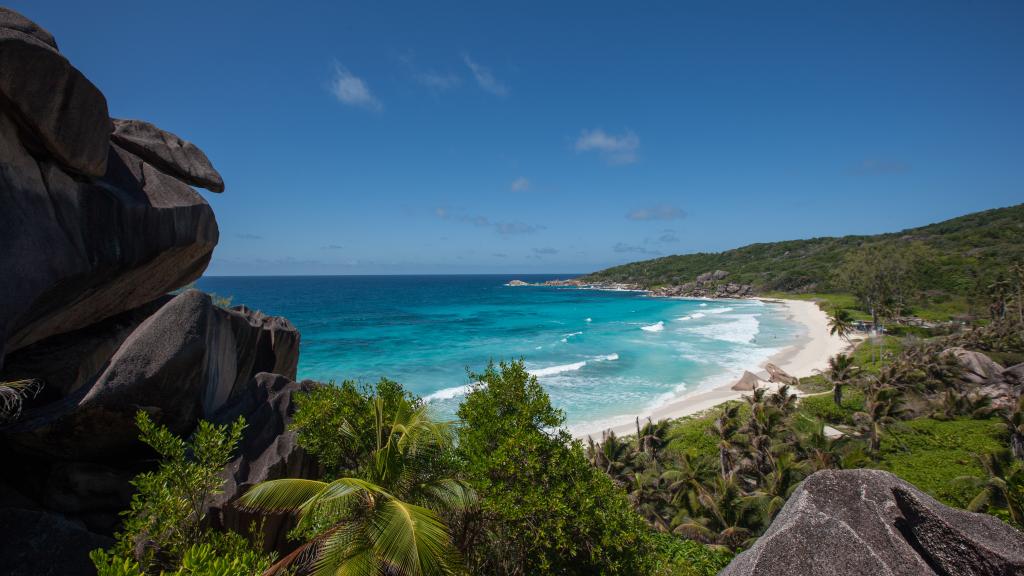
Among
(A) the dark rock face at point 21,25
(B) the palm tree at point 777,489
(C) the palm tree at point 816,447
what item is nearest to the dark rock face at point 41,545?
(A) the dark rock face at point 21,25

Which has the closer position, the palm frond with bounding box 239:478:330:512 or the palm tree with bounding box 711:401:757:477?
the palm frond with bounding box 239:478:330:512

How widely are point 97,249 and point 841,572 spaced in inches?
543

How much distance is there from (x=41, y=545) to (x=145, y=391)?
265cm

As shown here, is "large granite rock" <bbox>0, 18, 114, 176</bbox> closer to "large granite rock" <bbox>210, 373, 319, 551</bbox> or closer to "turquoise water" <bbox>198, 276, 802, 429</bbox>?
"large granite rock" <bbox>210, 373, 319, 551</bbox>

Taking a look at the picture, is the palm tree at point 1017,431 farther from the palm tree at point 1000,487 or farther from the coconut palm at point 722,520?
the coconut palm at point 722,520

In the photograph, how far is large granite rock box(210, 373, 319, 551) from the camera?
322 inches

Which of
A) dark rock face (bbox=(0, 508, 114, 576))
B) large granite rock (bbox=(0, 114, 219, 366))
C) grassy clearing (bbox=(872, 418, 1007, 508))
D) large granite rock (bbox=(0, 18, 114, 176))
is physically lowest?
grassy clearing (bbox=(872, 418, 1007, 508))

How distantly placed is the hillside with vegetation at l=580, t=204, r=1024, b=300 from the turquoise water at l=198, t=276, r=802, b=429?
71.2 ft

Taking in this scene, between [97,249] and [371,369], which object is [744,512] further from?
[371,369]

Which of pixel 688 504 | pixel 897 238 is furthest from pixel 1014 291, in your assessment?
pixel 897 238

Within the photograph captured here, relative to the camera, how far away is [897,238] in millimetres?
120312

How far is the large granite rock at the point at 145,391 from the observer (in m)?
7.77

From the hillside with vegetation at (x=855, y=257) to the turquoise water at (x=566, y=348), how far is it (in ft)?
71.2

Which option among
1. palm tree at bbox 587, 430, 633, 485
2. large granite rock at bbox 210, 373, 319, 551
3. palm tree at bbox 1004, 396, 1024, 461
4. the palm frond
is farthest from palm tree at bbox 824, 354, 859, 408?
the palm frond
